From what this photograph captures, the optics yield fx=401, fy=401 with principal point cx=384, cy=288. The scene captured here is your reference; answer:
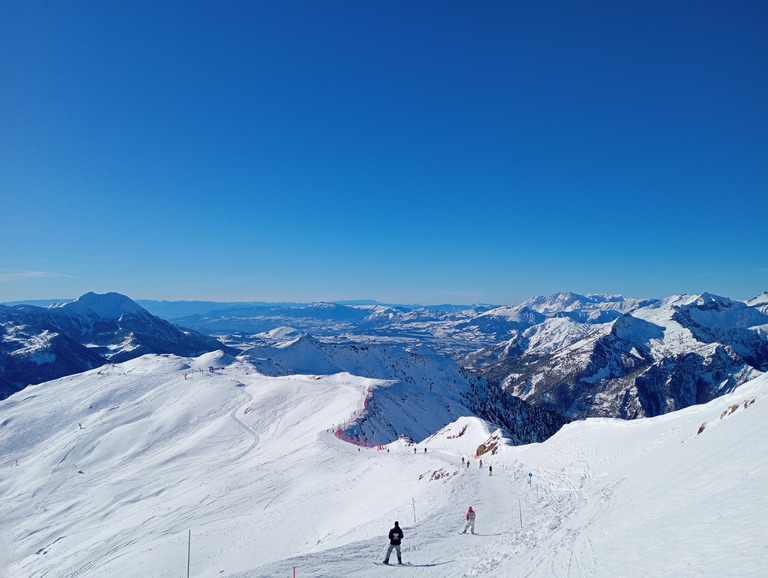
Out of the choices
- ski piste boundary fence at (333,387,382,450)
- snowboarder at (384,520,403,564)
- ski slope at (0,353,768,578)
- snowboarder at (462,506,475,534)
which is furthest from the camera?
ski piste boundary fence at (333,387,382,450)

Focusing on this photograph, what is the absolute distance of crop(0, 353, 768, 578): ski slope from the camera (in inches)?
563

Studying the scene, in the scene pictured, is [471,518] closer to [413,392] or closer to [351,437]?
[351,437]

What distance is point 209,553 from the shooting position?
3011 centimetres

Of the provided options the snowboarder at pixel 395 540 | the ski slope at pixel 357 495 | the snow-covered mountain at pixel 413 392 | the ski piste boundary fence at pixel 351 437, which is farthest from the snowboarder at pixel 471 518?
the snow-covered mountain at pixel 413 392

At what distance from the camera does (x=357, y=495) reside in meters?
37.0

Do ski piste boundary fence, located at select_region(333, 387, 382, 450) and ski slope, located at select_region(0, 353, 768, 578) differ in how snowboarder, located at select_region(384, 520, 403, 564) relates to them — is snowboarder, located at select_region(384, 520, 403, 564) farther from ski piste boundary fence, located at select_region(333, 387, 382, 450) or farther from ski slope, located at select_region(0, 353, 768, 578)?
ski piste boundary fence, located at select_region(333, 387, 382, 450)

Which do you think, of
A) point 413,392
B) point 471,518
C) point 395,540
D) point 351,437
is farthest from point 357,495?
point 413,392

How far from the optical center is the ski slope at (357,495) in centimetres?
1430

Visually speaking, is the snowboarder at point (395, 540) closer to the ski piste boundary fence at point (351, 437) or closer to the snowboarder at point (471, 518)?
the snowboarder at point (471, 518)

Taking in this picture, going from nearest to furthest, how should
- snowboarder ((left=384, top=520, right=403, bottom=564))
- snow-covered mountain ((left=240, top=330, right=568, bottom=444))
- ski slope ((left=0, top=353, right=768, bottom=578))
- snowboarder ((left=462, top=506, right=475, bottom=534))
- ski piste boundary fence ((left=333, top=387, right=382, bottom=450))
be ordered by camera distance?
ski slope ((left=0, top=353, right=768, bottom=578))
snowboarder ((left=384, top=520, right=403, bottom=564))
snowboarder ((left=462, top=506, right=475, bottom=534))
ski piste boundary fence ((left=333, top=387, right=382, bottom=450))
snow-covered mountain ((left=240, top=330, right=568, bottom=444))

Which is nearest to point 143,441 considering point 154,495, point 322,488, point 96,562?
point 154,495

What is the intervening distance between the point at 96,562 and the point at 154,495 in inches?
641

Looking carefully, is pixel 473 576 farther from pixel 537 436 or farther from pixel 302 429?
pixel 537 436

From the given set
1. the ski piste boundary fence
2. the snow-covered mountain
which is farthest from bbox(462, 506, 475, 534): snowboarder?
the snow-covered mountain
